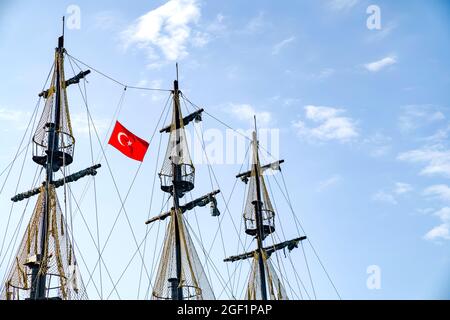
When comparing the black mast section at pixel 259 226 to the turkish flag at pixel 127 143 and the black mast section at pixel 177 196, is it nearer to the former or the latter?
the black mast section at pixel 177 196

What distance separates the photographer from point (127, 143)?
4400cm

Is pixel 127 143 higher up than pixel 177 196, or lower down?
higher up

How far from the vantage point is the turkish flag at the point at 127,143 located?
43.5 meters

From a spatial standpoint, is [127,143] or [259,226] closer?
[127,143]

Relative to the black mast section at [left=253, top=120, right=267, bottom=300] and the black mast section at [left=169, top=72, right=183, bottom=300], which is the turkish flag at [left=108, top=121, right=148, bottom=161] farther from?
the black mast section at [left=253, top=120, right=267, bottom=300]

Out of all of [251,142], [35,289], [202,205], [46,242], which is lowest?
[35,289]

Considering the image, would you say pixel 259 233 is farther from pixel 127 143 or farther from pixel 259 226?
pixel 127 143

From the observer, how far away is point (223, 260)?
63.1 meters

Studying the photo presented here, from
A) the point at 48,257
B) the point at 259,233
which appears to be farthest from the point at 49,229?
the point at 259,233

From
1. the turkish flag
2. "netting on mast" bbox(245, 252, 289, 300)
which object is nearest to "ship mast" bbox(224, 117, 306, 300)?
"netting on mast" bbox(245, 252, 289, 300)

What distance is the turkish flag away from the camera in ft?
143
